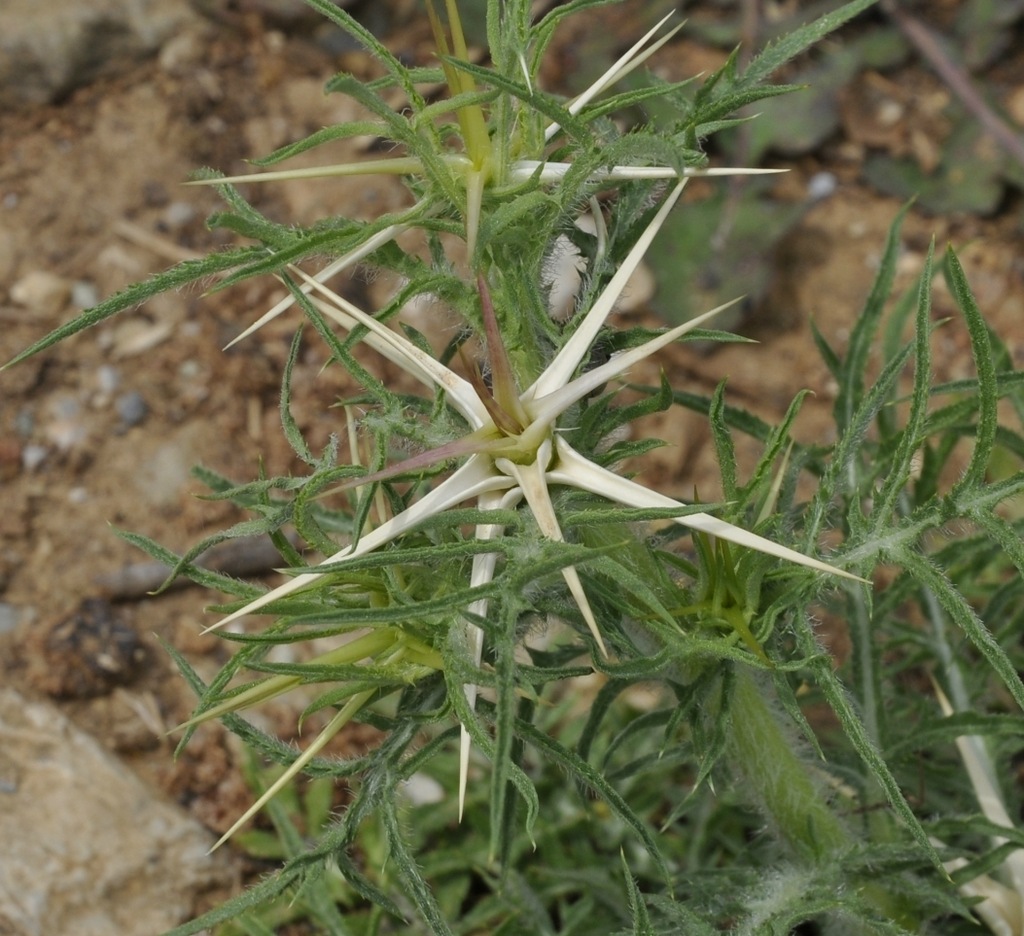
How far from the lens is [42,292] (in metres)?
4.36

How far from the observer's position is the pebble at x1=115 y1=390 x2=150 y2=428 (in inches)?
164

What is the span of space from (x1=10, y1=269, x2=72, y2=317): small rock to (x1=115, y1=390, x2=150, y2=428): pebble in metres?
0.47

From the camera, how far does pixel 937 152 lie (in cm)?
499

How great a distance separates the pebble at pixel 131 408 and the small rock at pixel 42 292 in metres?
0.47

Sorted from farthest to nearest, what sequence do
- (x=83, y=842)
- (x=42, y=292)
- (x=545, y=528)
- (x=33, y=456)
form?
(x=42, y=292)
(x=33, y=456)
(x=83, y=842)
(x=545, y=528)

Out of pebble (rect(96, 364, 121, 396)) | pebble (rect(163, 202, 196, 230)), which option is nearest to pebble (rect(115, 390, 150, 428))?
pebble (rect(96, 364, 121, 396))

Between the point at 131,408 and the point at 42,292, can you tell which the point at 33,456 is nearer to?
the point at 131,408

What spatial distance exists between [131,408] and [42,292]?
618 mm

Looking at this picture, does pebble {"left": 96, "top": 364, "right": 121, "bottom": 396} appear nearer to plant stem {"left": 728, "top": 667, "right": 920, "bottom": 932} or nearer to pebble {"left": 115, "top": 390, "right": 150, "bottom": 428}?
pebble {"left": 115, "top": 390, "right": 150, "bottom": 428}

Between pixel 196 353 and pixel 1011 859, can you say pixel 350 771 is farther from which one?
pixel 196 353

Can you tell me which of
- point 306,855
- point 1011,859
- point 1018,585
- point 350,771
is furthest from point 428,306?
point 1011,859

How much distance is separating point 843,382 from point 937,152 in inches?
120

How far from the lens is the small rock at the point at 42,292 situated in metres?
4.35

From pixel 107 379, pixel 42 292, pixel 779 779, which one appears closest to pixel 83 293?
pixel 42 292
